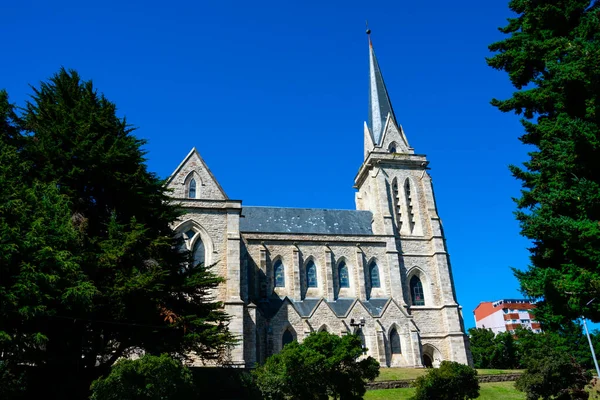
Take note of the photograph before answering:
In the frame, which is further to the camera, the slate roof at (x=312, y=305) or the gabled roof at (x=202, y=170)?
the slate roof at (x=312, y=305)

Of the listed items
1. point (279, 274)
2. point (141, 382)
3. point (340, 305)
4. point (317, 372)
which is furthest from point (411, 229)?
point (141, 382)

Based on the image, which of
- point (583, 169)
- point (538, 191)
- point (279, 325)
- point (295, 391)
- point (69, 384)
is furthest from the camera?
point (279, 325)

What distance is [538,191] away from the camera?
14.2 meters

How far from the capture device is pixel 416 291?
3891cm

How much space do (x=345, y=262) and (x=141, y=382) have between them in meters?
25.0

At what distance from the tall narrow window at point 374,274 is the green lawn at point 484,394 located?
520 inches

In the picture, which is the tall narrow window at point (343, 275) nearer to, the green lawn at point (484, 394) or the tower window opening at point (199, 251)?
the tower window opening at point (199, 251)

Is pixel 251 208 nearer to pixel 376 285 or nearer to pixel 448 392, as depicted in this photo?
pixel 376 285

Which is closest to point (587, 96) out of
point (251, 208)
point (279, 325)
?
point (279, 325)

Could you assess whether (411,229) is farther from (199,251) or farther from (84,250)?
(84,250)

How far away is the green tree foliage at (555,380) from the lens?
21172 millimetres

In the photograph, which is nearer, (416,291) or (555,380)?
(555,380)

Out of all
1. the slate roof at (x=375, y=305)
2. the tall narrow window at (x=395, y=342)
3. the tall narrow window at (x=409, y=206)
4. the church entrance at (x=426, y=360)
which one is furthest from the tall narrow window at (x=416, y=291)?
the tall narrow window at (x=409, y=206)

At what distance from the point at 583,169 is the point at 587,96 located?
6.95 feet
